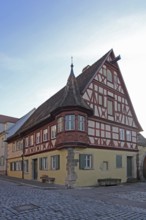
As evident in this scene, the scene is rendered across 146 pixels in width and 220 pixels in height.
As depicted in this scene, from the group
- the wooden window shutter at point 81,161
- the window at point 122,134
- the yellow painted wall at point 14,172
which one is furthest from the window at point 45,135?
the yellow painted wall at point 14,172

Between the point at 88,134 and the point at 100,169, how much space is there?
3.43 m

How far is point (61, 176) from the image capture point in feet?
74.9

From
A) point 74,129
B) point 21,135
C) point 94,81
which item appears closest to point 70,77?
point 94,81

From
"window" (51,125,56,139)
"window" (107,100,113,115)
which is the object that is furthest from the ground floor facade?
"window" (107,100,113,115)

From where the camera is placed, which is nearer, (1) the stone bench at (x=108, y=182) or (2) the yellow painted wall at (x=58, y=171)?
(2) the yellow painted wall at (x=58, y=171)

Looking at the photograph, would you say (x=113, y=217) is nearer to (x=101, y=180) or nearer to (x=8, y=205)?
(x=8, y=205)

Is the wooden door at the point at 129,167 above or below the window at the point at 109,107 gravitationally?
below

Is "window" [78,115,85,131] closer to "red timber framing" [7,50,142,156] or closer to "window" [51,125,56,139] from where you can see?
"red timber framing" [7,50,142,156]

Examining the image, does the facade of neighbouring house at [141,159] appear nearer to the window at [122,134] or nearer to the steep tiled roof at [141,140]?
the steep tiled roof at [141,140]

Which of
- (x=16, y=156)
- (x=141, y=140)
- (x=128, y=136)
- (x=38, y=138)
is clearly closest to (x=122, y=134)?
(x=128, y=136)

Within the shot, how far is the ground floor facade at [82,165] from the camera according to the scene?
72.5 feet

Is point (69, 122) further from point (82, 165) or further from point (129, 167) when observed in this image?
point (129, 167)

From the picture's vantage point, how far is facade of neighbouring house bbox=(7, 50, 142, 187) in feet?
73.3

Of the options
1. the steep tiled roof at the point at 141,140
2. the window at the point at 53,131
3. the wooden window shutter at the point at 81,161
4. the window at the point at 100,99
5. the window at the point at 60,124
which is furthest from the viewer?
the steep tiled roof at the point at 141,140
